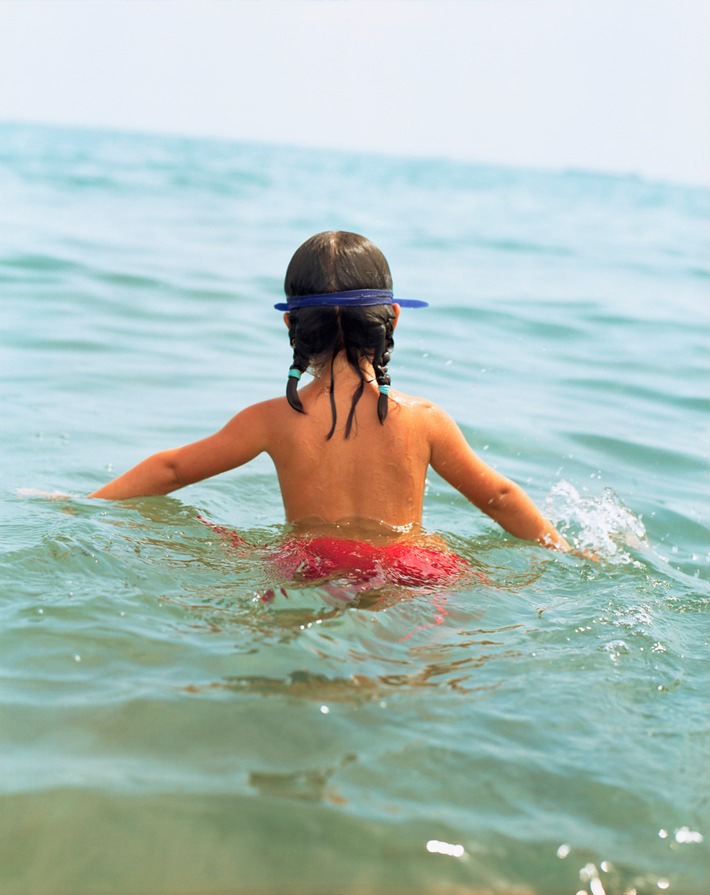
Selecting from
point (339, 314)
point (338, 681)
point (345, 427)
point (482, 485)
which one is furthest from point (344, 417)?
point (338, 681)

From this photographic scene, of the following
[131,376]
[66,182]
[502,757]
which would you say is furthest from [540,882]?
[66,182]

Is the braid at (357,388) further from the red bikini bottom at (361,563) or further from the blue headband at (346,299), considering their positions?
the red bikini bottom at (361,563)

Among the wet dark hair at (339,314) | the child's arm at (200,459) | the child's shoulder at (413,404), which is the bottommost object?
the child's arm at (200,459)

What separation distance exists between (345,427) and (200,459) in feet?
1.84

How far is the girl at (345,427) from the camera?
321cm

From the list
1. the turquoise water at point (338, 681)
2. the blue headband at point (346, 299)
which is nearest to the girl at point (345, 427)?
the blue headband at point (346, 299)

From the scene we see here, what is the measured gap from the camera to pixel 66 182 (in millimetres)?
22969

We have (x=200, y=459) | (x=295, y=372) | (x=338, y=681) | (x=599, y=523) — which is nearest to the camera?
(x=338, y=681)

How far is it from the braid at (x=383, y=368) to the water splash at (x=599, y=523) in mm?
1285

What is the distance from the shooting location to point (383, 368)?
3314 mm

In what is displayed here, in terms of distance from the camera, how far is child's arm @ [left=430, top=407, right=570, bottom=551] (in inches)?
133

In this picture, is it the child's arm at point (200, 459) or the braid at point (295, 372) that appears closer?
the braid at point (295, 372)

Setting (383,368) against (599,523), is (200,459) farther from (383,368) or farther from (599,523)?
Result: (599,523)

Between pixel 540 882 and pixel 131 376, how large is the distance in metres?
5.62
